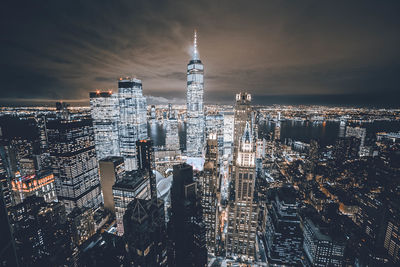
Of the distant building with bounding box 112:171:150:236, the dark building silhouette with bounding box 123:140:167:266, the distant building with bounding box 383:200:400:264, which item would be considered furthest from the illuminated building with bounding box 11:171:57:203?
the distant building with bounding box 383:200:400:264

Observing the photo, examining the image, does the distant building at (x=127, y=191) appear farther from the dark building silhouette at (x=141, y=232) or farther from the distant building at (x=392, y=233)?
the distant building at (x=392, y=233)

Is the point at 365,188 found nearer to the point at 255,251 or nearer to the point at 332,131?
the point at 255,251

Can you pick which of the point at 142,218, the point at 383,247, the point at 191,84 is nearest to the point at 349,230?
the point at 383,247

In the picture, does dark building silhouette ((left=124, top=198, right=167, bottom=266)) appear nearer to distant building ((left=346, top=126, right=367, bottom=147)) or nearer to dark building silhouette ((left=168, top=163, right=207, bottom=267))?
dark building silhouette ((left=168, top=163, right=207, bottom=267))

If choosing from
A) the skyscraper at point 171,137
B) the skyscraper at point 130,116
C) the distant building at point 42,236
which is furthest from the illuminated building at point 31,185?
the skyscraper at point 171,137

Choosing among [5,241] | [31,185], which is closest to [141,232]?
[5,241]

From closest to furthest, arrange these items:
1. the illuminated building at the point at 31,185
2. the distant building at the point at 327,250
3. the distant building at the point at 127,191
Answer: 1. the distant building at the point at 327,250
2. the distant building at the point at 127,191
3. the illuminated building at the point at 31,185
